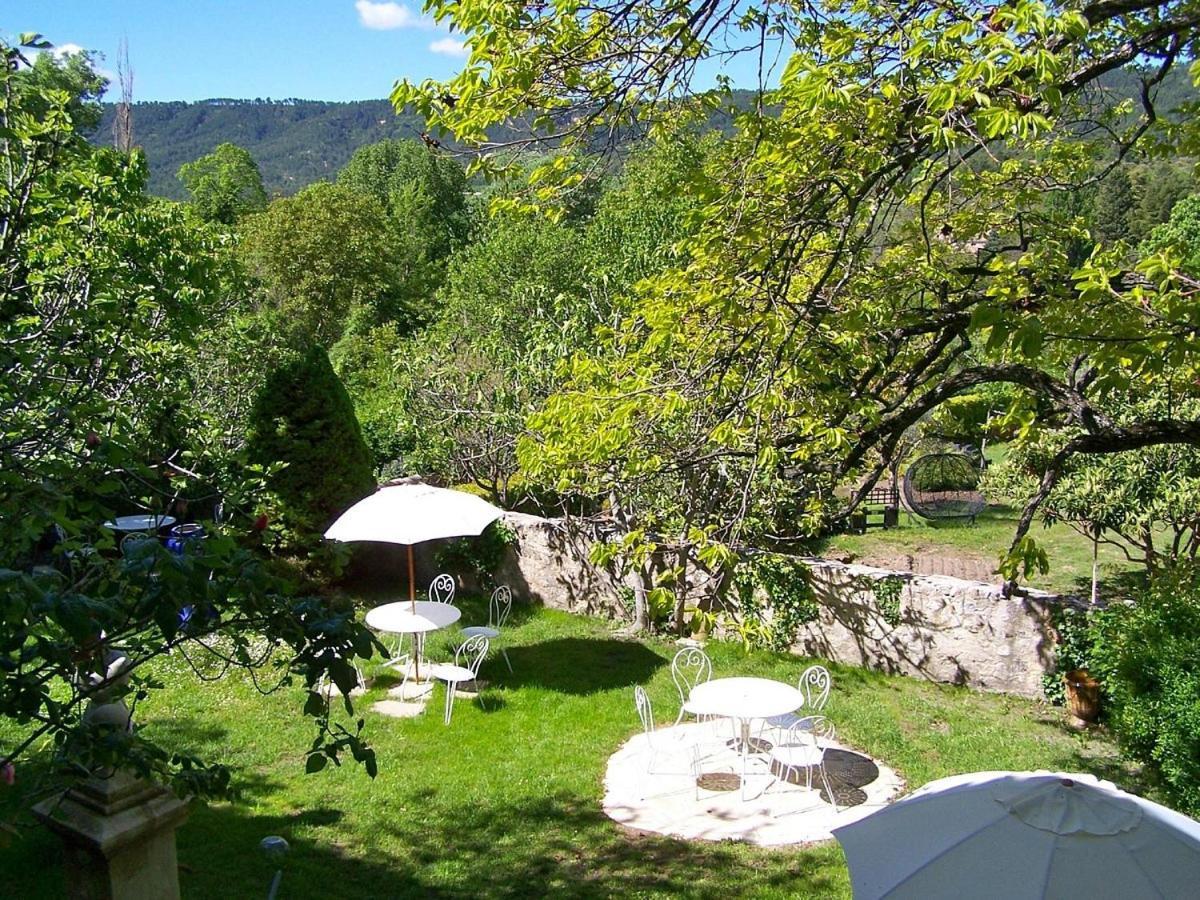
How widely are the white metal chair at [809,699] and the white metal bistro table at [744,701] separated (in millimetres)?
155

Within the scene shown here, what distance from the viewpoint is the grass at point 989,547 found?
14.8 m

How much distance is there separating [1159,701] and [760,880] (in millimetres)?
3132

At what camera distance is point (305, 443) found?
11.7 meters

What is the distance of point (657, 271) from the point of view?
1417 cm

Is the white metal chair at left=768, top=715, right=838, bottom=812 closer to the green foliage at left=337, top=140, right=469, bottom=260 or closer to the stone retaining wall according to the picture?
the stone retaining wall

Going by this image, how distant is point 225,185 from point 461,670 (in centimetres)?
4097

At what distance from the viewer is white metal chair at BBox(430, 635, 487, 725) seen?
9.18 metres

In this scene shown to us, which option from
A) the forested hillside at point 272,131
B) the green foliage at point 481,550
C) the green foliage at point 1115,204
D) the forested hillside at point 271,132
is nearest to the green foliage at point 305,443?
the green foliage at point 481,550

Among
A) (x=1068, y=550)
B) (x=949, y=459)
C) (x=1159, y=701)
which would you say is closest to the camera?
(x=1159, y=701)

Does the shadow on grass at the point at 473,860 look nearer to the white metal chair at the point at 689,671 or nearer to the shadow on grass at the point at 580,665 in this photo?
the white metal chair at the point at 689,671

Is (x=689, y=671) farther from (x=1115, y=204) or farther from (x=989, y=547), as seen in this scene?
(x=1115, y=204)

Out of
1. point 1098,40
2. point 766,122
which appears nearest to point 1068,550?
point 1098,40

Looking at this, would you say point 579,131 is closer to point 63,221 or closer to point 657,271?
point 63,221

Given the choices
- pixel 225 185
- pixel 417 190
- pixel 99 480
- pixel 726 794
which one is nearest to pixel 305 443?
pixel 726 794
